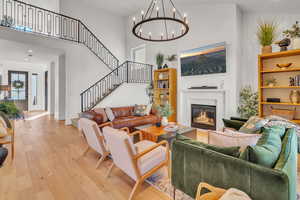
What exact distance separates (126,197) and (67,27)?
24.5 ft

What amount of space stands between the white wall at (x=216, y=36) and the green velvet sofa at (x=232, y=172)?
9.48 ft

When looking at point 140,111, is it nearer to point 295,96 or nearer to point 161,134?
point 161,134

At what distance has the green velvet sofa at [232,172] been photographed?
42.2 inches

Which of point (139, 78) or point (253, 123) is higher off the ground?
point (139, 78)

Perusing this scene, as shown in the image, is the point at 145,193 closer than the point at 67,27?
Yes

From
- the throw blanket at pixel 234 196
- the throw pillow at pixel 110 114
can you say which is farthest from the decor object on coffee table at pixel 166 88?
the throw blanket at pixel 234 196

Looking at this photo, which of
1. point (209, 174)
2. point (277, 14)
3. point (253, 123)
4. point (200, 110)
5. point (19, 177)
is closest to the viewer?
point (209, 174)

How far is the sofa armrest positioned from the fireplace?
3581 millimetres

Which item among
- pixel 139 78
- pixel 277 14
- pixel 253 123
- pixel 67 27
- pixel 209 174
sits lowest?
pixel 209 174

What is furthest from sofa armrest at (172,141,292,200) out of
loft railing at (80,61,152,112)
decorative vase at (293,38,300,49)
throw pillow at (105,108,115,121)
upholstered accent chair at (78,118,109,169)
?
loft railing at (80,61,152,112)

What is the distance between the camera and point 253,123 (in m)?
2.55

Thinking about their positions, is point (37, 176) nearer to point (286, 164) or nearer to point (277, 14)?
point (286, 164)

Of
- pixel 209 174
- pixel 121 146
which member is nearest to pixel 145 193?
pixel 121 146

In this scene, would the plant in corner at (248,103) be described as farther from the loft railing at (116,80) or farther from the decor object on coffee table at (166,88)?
the loft railing at (116,80)
